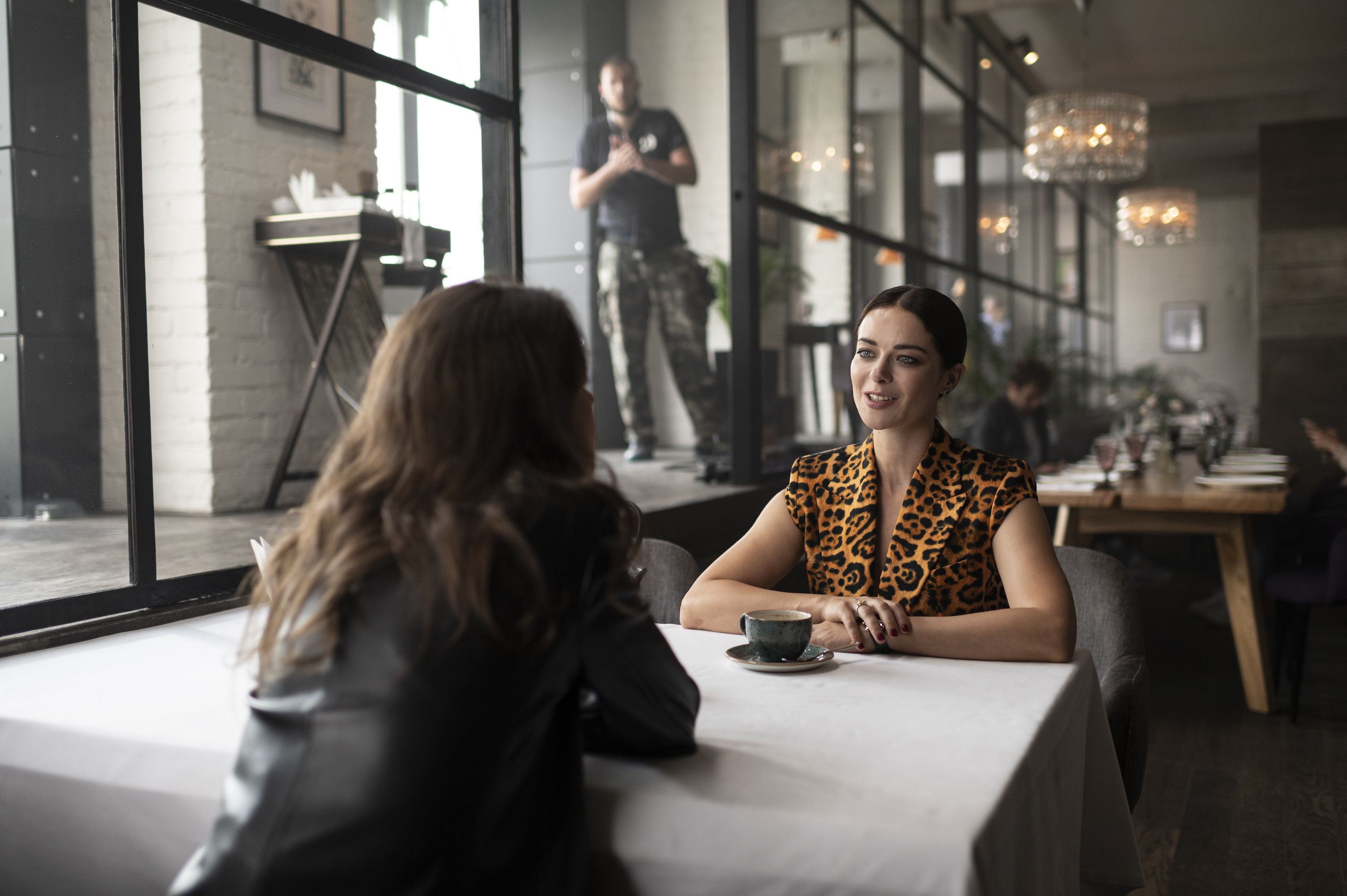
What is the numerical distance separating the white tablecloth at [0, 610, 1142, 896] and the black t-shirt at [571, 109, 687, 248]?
12.0ft

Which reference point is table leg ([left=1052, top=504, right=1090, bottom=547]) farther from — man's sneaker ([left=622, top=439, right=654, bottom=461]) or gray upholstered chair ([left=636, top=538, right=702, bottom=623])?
man's sneaker ([left=622, top=439, right=654, bottom=461])

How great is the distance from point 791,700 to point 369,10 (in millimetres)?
2173

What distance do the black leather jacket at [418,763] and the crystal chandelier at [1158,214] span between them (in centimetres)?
910

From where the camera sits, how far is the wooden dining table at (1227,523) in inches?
129

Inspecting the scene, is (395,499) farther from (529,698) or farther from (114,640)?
(114,640)

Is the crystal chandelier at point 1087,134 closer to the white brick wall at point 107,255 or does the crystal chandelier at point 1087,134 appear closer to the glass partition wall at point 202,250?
the glass partition wall at point 202,250

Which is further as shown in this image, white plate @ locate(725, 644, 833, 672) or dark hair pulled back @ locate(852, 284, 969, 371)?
dark hair pulled back @ locate(852, 284, 969, 371)

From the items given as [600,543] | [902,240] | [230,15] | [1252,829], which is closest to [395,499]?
[600,543]

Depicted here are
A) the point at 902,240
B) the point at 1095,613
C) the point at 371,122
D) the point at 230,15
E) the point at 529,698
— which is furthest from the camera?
the point at 902,240

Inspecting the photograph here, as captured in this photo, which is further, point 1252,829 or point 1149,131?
point 1149,131

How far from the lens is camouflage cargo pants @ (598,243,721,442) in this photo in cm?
519

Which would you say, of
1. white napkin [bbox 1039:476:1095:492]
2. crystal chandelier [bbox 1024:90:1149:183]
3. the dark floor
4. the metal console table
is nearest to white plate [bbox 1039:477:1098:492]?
white napkin [bbox 1039:476:1095:492]

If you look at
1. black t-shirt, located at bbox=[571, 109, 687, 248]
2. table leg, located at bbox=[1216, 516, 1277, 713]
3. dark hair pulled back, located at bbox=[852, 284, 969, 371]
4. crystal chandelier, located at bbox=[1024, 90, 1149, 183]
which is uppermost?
crystal chandelier, located at bbox=[1024, 90, 1149, 183]

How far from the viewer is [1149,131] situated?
1091cm
